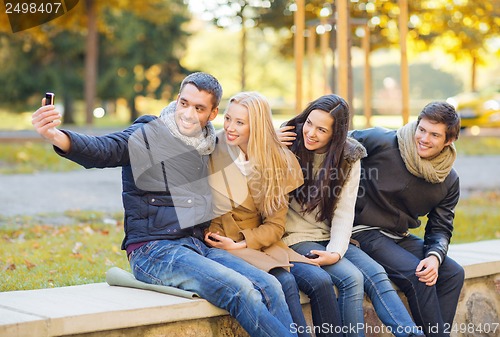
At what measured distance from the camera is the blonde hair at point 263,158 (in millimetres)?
4324

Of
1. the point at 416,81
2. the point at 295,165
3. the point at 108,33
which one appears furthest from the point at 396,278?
the point at 416,81

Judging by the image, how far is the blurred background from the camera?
1424 cm

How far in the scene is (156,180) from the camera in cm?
414

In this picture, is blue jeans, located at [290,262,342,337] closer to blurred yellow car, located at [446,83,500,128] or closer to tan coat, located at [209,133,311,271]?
tan coat, located at [209,133,311,271]

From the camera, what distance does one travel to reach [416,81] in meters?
62.9

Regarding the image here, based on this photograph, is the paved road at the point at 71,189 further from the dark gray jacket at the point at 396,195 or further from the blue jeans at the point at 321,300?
the blue jeans at the point at 321,300

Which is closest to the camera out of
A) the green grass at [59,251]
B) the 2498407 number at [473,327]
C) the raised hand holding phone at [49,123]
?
the raised hand holding phone at [49,123]

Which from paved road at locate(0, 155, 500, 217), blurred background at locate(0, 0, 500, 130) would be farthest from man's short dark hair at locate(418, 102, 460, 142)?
paved road at locate(0, 155, 500, 217)

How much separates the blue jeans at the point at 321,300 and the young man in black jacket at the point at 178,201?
26cm

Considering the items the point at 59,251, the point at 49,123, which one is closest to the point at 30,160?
the point at 59,251

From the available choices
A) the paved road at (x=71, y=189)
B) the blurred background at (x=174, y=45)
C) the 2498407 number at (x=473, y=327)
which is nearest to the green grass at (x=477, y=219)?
the paved road at (x=71, y=189)

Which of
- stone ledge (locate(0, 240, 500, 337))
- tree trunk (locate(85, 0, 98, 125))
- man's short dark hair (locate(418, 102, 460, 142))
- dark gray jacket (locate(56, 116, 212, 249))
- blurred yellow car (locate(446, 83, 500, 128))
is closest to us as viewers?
stone ledge (locate(0, 240, 500, 337))

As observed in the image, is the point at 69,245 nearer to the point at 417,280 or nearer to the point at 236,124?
the point at 236,124

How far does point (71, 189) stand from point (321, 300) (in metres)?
6.74
